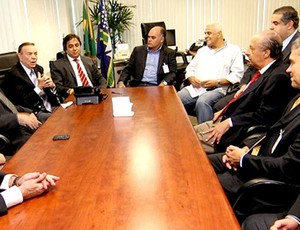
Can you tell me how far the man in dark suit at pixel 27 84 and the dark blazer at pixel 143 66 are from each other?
1153 mm

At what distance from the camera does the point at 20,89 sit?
321 centimetres

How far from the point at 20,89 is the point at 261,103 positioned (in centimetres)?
221

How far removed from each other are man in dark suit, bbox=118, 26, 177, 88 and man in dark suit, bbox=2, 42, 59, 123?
43.7 inches

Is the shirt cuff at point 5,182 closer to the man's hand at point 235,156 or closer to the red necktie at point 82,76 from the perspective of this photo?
the man's hand at point 235,156

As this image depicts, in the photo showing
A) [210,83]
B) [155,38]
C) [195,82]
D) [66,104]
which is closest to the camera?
[66,104]

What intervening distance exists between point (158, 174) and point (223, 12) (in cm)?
629

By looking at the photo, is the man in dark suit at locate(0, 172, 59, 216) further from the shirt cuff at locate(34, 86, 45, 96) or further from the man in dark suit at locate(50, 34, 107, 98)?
the man in dark suit at locate(50, 34, 107, 98)

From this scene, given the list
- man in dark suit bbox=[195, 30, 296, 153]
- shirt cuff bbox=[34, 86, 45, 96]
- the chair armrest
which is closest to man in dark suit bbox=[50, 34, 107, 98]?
shirt cuff bbox=[34, 86, 45, 96]

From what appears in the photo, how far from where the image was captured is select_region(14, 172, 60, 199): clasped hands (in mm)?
1309

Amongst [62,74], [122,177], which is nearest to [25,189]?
[122,177]

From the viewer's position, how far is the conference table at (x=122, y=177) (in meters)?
1.14

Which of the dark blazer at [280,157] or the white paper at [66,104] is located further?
the white paper at [66,104]

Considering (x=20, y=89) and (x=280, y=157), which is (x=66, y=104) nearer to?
(x=20, y=89)

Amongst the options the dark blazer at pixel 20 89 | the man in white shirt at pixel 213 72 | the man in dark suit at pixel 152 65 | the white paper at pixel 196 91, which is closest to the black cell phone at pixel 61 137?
the dark blazer at pixel 20 89
